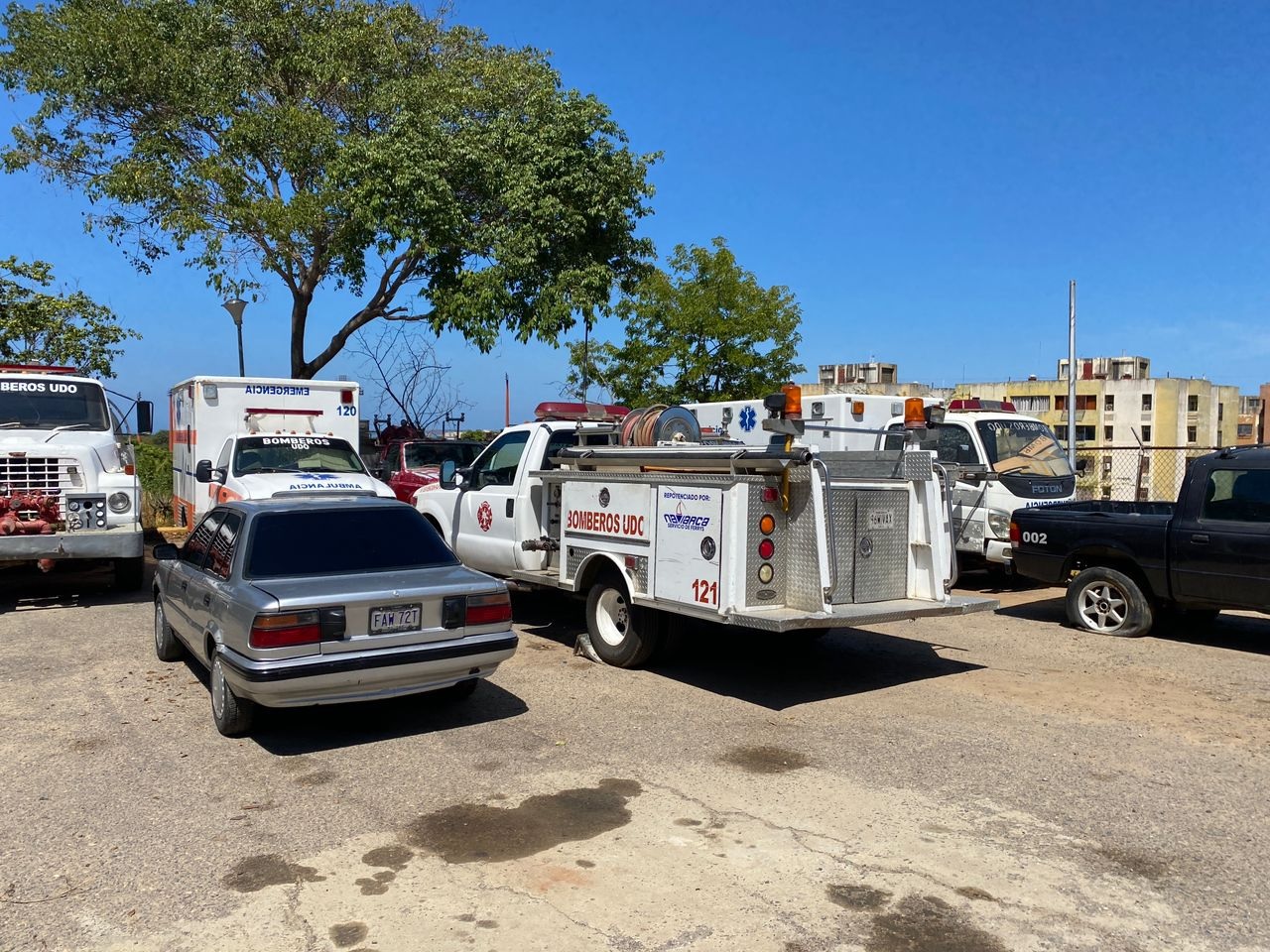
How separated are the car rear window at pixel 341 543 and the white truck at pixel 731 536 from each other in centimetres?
164

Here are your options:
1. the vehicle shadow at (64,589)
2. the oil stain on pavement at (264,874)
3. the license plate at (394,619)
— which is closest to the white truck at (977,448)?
the license plate at (394,619)

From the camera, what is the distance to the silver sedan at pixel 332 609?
5723 mm

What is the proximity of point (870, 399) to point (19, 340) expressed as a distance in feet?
62.3

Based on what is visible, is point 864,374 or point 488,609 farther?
point 864,374

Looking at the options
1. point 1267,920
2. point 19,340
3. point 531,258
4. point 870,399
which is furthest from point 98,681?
point 19,340

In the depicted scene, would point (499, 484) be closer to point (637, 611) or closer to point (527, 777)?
point (637, 611)

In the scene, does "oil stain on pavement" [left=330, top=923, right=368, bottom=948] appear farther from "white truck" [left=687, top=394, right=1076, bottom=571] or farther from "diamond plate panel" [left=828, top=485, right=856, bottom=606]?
"white truck" [left=687, top=394, right=1076, bottom=571]

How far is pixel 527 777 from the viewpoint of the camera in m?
5.66

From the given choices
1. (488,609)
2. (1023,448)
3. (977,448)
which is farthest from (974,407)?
(488,609)

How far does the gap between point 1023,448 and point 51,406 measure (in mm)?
12041

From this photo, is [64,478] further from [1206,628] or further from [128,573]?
[1206,628]

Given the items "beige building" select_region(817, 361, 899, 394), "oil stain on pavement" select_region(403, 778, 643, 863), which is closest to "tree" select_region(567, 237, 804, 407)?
"oil stain on pavement" select_region(403, 778, 643, 863)

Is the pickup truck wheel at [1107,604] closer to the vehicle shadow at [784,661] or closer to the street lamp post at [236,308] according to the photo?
the vehicle shadow at [784,661]

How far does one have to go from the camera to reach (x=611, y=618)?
841 cm
